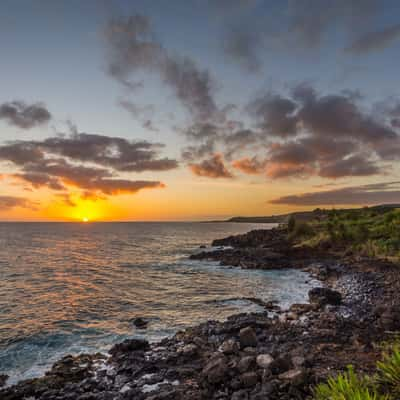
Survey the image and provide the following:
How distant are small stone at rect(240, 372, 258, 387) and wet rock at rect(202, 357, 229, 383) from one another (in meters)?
0.69

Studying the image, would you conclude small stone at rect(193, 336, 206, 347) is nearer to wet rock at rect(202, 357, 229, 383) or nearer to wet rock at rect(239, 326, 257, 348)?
wet rock at rect(239, 326, 257, 348)

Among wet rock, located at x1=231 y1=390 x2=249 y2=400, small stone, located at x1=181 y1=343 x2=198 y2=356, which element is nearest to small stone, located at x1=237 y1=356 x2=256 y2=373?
wet rock, located at x1=231 y1=390 x2=249 y2=400

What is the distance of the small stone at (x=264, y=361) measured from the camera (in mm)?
11130

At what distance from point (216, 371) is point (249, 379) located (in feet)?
4.05

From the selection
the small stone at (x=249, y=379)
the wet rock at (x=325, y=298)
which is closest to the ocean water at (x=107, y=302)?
the wet rock at (x=325, y=298)

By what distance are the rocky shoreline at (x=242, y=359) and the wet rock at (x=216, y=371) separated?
3 cm

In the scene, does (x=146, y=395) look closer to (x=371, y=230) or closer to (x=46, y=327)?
→ (x=46, y=327)

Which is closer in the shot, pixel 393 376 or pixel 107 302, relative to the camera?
pixel 393 376

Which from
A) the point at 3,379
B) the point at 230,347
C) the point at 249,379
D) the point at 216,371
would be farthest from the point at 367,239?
the point at 3,379

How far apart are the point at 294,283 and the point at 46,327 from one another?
23.8 meters

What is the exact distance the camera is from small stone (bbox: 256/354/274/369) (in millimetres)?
11130

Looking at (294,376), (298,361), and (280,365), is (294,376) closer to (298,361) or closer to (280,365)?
(280,365)

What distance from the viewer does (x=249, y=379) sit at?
10422mm

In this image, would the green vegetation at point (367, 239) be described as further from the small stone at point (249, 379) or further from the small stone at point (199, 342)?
the small stone at point (249, 379)
